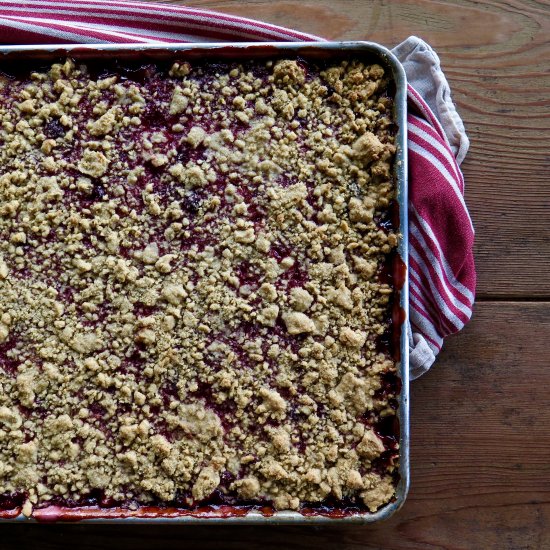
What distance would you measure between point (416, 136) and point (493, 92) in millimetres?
256

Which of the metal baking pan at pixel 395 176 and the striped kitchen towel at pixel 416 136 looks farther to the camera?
the striped kitchen towel at pixel 416 136

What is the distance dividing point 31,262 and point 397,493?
749 millimetres

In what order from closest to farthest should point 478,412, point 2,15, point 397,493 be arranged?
1. point 397,493
2. point 2,15
3. point 478,412

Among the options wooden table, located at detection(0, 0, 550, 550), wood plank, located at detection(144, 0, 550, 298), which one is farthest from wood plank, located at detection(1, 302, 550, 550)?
wood plank, located at detection(144, 0, 550, 298)

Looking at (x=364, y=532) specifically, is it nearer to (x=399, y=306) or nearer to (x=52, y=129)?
(x=399, y=306)

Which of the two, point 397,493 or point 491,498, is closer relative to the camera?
point 397,493

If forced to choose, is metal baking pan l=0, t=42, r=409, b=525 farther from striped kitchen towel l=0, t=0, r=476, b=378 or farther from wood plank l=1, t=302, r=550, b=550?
wood plank l=1, t=302, r=550, b=550

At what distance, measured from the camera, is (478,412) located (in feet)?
4.51

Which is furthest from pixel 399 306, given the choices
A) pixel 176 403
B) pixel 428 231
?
pixel 176 403

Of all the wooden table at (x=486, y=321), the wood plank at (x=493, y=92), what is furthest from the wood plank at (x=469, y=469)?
the wood plank at (x=493, y=92)

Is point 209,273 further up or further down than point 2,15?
further down

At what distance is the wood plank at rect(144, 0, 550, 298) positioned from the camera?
1.39 meters

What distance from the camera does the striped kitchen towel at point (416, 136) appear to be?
1254mm

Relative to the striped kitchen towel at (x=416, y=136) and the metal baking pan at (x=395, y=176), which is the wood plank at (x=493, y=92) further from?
the metal baking pan at (x=395, y=176)
